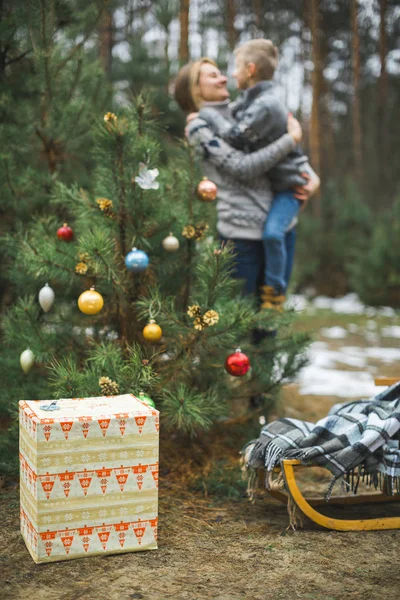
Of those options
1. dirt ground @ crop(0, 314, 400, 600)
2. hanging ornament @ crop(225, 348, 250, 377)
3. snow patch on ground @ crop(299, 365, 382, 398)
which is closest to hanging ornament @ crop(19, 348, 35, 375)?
dirt ground @ crop(0, 314, 400, 600)

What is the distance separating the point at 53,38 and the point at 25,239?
120 cm

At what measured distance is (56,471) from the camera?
2.40 m

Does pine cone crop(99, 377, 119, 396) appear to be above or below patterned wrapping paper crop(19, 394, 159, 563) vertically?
above

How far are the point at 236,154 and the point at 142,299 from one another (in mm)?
1052

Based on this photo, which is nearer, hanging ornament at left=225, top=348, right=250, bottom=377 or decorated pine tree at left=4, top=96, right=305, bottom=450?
decorated pine tree at left=4, top=96, right=305, bottom=450

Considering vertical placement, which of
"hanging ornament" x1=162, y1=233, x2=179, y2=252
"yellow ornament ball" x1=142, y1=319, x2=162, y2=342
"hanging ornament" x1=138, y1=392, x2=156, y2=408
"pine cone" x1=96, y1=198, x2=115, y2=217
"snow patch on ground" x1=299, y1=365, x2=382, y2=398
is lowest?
"snow patch on ground" x1=299, y1=365, x2=382, y2=398

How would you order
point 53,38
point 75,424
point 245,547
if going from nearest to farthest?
point 75,424 → point 245,547 → point 53,38

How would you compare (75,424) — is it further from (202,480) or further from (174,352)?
(202,480)

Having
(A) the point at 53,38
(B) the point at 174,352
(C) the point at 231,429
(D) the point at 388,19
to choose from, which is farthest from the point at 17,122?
(D) the point at 388,19

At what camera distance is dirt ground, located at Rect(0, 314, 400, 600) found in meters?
2.25

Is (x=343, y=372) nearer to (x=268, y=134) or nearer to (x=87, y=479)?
(x=268, y=134)

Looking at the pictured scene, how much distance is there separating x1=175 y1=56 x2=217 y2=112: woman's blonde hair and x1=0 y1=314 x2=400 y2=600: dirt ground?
220 centimetres

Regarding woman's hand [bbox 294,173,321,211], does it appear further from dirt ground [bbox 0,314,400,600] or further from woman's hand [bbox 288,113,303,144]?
dirt ground [bbox 0,314,400,600]

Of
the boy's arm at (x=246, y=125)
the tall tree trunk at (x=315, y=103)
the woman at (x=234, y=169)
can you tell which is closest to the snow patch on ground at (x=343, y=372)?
the woman at (x=234, y=169)
